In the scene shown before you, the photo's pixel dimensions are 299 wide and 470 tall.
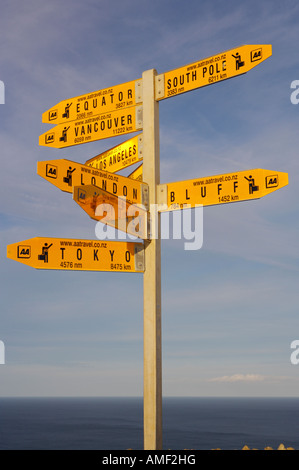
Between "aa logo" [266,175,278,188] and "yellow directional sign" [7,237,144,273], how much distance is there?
1996 millimetres

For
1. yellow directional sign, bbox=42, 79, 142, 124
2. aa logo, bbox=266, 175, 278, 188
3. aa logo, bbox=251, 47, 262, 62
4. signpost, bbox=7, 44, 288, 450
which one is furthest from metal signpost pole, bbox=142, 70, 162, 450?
aa logo, bbox=266, 175, 278, 188

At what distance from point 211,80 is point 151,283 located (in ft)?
10.1

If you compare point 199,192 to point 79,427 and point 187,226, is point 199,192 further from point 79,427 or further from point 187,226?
point 79,427

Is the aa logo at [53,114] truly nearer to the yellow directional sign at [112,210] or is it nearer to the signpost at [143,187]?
the signpost at [143,187]

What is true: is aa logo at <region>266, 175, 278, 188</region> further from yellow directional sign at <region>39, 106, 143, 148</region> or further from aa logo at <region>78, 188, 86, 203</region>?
aa logo at <region>78, 188, 86, 203</region>

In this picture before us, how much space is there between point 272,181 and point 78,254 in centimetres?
275

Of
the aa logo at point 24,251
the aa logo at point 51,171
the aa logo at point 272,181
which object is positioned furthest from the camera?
the aa logo at point 272,181

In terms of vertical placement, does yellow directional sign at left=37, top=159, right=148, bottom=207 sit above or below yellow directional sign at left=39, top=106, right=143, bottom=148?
below

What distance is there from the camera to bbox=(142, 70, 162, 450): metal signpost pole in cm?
699

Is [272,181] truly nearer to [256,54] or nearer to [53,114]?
[256,54]

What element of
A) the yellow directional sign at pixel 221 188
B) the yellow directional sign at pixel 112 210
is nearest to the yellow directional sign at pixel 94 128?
the yellow directional sign at pixel 221 188

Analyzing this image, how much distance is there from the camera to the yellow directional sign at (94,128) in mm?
7922

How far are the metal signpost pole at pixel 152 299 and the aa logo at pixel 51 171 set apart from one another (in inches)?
64.4
